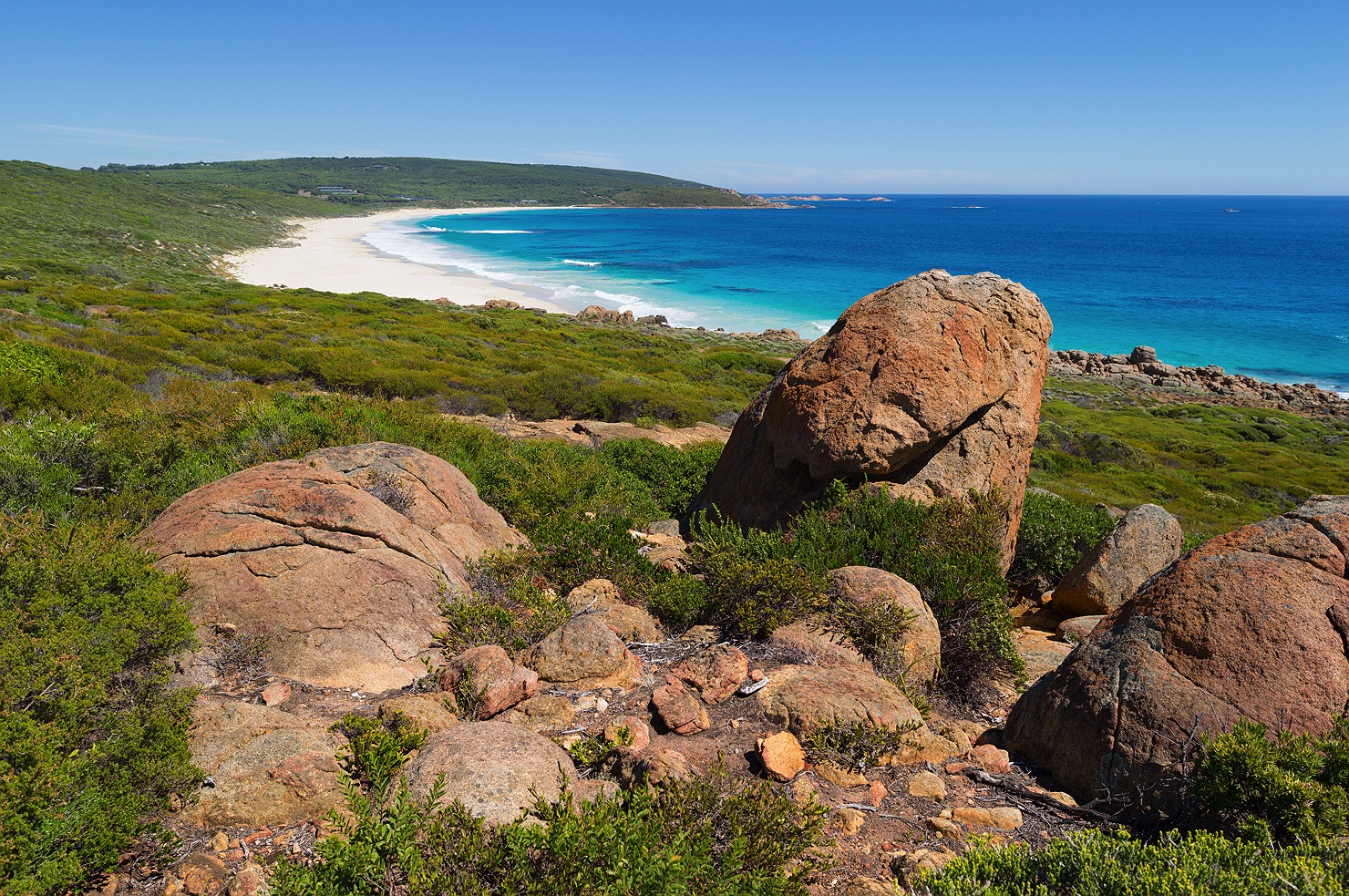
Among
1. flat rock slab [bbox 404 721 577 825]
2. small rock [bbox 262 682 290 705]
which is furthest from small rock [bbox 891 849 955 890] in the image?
small rock [bbox 262 682 290 705]

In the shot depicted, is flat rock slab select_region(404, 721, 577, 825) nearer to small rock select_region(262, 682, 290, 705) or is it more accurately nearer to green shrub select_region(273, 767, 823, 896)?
green shrub select_region(273, 767, 823, 896)

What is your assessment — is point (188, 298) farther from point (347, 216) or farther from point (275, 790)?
point (347, 216)

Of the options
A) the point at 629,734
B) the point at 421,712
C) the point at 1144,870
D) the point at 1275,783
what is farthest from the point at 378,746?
the point at 1275,783

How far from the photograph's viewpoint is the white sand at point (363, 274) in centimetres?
5531

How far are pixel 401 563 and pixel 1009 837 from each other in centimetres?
436

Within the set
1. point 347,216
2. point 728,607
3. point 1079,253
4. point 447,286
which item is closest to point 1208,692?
point 728,607

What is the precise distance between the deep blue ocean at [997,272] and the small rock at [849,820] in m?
48.0

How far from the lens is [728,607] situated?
18.5ft

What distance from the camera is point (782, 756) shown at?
3961 millimetres

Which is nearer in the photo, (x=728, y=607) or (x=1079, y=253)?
(x=728, y=607)

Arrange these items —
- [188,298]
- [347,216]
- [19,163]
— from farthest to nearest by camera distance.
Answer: [347,216]
[19,163]
[188,298]

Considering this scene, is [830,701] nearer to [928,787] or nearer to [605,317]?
[928,787]

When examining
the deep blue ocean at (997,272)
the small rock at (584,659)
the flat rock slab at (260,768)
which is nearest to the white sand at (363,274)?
the deep blue ocean at (997,272)

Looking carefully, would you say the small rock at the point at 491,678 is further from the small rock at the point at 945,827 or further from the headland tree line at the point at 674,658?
the small rock at the point at 945,827
